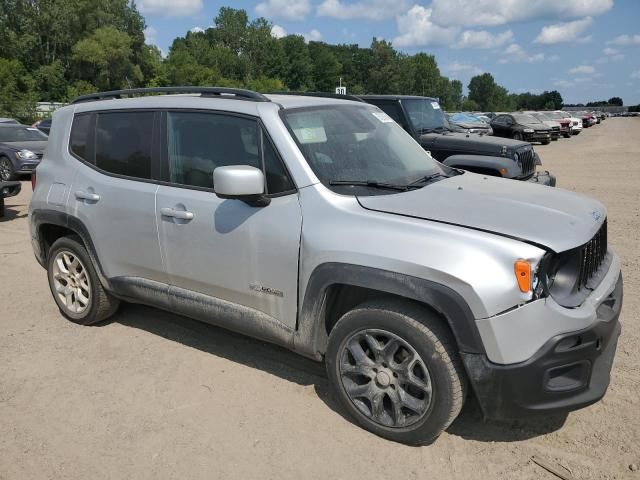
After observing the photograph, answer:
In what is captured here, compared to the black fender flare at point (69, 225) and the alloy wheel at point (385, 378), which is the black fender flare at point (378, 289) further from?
the black fender flare at point (69, 225)

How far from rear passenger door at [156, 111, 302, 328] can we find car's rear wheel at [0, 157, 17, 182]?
12.4 meters

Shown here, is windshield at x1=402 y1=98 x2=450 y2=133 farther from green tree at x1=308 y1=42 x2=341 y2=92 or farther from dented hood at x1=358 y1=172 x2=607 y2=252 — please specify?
green tree at x1=308 y1=42 x2=341 y2=92

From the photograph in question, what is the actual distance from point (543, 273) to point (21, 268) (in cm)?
602

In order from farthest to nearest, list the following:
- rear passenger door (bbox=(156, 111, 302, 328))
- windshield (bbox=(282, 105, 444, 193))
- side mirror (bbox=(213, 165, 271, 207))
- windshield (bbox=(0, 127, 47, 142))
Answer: windshield (bbox=(0, 127, 47, 142)) < windshield (bbox=(282, 105, 444, 193)) < rear passenger door (bbox=(156, 111, 302, 328)) < side mirror (bbox=(213, 165, 271, 207))

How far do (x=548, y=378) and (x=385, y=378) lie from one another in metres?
0.83

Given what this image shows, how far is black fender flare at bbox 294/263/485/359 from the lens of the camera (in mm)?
2785

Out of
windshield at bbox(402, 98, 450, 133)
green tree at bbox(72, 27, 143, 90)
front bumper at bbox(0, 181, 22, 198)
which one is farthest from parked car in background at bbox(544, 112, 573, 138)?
green tree at bbox(72, 27, 143, 90)

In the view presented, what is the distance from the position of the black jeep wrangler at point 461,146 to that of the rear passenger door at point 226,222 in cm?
442

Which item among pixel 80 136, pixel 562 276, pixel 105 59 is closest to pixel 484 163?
pixel 562 276

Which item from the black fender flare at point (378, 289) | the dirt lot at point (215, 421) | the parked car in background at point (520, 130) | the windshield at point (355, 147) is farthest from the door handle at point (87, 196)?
the parked car in background at point (520, 130)

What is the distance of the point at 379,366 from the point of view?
3150 millimetres

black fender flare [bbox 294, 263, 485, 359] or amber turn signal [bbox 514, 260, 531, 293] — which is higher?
amber turn signal [bbox 514, 260, 531, 293]

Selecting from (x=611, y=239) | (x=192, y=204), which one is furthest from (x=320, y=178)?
(x=611, y=239)

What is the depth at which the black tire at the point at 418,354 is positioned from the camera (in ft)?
9.57
